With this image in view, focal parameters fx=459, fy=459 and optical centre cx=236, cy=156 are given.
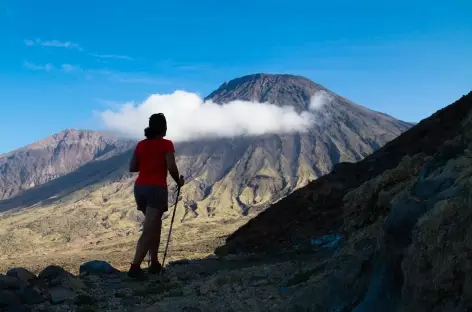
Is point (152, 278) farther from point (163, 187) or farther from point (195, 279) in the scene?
point (163, 187)

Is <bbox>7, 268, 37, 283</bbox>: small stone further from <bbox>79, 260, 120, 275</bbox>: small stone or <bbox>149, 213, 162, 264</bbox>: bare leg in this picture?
<bbox>79, 260, 120, 275</bbox>: small stone

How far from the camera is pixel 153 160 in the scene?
8.38 meters

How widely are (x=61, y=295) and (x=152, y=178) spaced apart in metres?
2.44

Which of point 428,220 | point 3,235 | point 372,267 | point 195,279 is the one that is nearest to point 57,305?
point 195,279

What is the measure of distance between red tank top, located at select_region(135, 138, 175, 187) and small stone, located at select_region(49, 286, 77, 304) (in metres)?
2.20

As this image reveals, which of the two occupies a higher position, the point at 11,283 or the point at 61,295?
the point at 11,283

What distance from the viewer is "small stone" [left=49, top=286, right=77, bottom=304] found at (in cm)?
702

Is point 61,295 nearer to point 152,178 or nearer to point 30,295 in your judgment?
point 30,295

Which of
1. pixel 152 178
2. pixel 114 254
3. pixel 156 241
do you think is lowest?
pixel 114 254

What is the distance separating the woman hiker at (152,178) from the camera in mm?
8336

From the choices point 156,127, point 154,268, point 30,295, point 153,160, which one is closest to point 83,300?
point 30,295

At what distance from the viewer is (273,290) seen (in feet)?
22.9

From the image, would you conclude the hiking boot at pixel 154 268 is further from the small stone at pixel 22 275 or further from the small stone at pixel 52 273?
the small stone at pixel 22 275

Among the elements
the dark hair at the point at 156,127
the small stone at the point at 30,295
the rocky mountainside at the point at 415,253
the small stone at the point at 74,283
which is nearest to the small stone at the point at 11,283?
the small stone at the point at 30,295
